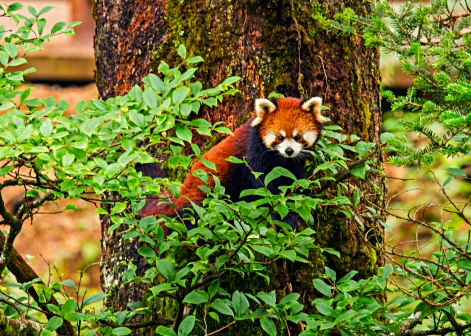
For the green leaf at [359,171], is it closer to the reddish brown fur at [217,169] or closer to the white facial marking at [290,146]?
the white facial marking at [290,146]

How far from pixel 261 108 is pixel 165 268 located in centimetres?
102

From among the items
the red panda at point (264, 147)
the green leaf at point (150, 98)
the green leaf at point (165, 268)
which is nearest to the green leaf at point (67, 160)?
the green leaf at point (150, 98)

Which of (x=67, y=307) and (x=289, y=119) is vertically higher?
(x=289, y=119)

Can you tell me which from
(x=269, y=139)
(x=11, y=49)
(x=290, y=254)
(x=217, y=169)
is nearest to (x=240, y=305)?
(x=290, y=254)

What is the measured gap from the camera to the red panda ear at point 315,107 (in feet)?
7.22

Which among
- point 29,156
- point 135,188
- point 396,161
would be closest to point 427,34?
point 396,161

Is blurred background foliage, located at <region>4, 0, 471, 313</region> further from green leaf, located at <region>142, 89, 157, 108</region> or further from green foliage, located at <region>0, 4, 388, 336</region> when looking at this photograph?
green leaf, located at <region>142, 89, 157, 108</region>

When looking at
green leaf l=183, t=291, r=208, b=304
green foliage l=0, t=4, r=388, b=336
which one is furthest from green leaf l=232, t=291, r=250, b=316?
green leaf l=183, t=291, r=208, b=304

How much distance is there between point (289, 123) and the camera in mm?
2340

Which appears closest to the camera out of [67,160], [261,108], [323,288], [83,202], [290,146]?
[67,160]

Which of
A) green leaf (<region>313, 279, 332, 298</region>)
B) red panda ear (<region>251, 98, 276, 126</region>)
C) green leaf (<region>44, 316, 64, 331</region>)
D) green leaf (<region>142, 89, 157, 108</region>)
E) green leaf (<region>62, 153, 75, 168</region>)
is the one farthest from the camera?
red panda ear (<region>251, 98, 276, 126</region>)

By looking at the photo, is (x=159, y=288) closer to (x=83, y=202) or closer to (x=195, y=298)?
(x=195, y=298)

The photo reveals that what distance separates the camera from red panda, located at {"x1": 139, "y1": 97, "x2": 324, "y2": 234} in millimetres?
2270

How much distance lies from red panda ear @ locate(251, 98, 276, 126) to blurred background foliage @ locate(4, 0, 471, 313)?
3866 mm
